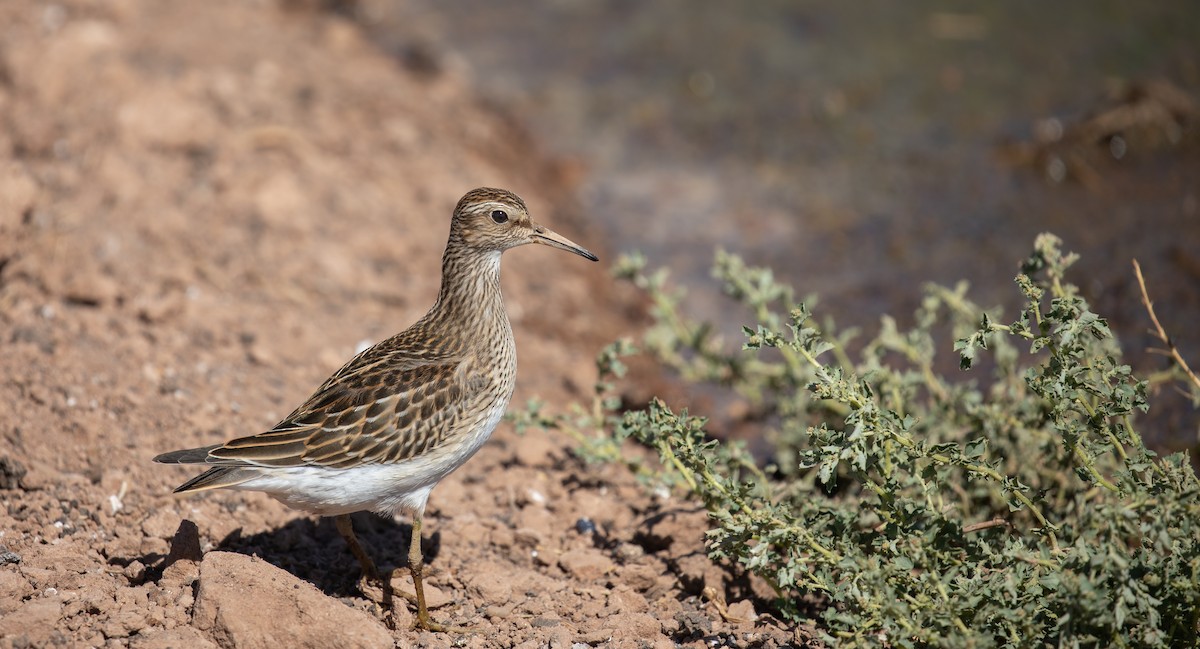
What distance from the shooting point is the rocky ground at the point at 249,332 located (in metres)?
4.84

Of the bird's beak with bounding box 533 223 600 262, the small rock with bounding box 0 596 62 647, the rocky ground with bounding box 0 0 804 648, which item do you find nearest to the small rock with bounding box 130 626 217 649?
the rocky ground with bounding box 0 0 804 648

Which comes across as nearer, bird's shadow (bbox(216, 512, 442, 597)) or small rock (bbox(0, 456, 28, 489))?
small rock (bbox(0, 456, 28, 489))

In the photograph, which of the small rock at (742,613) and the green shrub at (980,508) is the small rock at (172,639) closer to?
the green shrub at (980,508)

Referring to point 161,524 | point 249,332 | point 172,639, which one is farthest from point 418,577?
point 249,332

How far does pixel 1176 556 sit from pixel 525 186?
683cm

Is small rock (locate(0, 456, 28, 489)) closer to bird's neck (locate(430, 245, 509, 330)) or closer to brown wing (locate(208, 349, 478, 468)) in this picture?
brown wing (locate(208, 349, 478, 468))

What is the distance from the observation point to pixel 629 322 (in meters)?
8.69

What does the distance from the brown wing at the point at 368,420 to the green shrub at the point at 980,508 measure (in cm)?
80

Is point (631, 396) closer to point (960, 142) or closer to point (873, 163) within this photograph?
point (873, 163)

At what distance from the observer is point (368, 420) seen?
16.8 ft

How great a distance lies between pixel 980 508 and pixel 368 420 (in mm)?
3032

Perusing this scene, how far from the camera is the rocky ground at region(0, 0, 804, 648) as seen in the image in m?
4.84

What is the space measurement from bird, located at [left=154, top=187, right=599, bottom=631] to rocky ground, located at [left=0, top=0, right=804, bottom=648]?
390 millimetres

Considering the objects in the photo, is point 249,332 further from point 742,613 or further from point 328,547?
point 742,613
